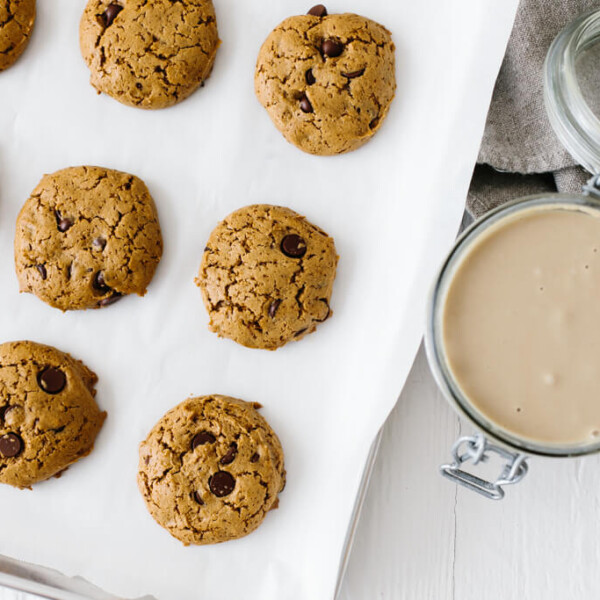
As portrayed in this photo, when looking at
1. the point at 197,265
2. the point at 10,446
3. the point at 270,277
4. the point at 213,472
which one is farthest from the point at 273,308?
the point at 10,446

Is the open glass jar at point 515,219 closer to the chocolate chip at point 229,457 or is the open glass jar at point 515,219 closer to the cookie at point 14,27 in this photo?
the chocolate chip at point 229,457

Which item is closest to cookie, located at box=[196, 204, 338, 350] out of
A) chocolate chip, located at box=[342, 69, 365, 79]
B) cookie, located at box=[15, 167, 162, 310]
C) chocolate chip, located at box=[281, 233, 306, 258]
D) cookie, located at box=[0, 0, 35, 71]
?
chocolate chip, located at box=[281, 233, 306, 258]

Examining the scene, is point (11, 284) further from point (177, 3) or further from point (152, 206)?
point (177, 3)

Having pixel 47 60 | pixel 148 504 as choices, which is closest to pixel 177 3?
pixel 47 60

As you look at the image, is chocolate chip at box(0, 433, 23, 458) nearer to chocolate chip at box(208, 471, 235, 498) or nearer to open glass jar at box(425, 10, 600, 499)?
chocolate chip at box(208, 471, 235, 498)

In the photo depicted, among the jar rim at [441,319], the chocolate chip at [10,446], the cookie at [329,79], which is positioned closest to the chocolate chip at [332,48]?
the cookie at [329,79]

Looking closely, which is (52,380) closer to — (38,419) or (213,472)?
(38,419)
